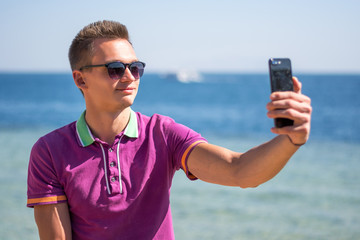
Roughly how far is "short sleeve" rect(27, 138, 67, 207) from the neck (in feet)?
0.97

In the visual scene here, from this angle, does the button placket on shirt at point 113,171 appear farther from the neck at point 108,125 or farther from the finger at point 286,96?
the finger at point 286,96

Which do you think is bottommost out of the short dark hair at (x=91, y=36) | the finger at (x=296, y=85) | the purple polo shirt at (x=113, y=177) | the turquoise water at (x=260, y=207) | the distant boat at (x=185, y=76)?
the turquoise water at (x=260, y=207)

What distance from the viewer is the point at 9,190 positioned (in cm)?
1008

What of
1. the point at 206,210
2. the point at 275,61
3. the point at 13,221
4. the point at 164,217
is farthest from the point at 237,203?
the point at 275,61

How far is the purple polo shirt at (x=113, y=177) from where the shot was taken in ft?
7.34

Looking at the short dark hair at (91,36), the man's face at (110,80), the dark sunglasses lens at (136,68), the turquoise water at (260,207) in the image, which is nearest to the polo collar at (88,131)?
the man's face at (110,80)

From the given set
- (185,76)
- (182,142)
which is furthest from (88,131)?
(185,76)

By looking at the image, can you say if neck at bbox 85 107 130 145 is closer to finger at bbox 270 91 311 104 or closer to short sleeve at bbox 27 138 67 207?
short sleeve at bbox 27 138 67 207

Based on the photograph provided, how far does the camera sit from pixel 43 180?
2289mm

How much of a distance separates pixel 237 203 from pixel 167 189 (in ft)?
25.4

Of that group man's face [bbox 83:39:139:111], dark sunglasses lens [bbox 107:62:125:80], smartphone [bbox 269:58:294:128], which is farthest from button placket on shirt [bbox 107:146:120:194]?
smartphone [bbox 269:58:294:128]

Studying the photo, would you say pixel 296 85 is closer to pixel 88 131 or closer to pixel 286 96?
pixel 286 96

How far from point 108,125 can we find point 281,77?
1.07m

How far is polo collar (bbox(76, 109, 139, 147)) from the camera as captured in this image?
93.2 inches
